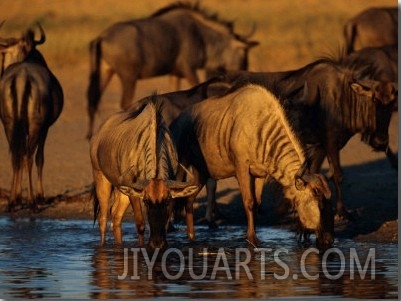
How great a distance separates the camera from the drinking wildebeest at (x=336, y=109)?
1562 cm

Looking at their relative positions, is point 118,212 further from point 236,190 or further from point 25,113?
point 236,190

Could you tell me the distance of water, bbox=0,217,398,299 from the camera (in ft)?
35.7

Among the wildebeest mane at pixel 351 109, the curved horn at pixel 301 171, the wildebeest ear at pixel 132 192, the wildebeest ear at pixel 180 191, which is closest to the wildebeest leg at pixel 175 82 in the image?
the wildebeest mane at pixel 351 109

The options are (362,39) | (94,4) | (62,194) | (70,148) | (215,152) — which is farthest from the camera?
(94,4)

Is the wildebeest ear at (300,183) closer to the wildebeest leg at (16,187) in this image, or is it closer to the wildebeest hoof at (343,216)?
the wildebeest hoof at (343,216)

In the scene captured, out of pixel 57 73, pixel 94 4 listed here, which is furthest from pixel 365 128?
pixel 94 4

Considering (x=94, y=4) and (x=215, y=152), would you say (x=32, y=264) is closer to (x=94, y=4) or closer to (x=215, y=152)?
(x=215, y=152)

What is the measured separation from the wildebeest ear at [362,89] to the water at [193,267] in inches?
67.3

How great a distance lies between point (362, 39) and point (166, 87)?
341cm

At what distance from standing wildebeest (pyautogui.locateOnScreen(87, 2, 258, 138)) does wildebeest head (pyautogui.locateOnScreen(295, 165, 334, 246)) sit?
34.6 ft

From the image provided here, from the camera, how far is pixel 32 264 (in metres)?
12.4

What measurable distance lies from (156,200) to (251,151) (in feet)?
5.84

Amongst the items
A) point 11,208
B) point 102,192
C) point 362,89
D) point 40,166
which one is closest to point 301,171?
point 102,192

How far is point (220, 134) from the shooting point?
14117mm
